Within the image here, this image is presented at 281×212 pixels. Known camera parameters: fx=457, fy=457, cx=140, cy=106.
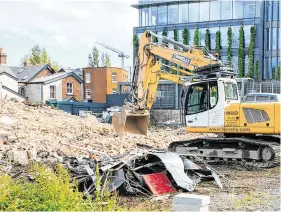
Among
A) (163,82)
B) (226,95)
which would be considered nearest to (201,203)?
(226,95)

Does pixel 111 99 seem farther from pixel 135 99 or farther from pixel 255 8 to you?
pixel 135 99

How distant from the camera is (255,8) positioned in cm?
3850

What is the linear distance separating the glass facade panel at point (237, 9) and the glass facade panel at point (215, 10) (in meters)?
1.41

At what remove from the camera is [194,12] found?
1612 inches

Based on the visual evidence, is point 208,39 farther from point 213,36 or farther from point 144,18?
point 144,18

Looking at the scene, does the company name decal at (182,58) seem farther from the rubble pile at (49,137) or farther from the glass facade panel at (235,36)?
the glass facade panel at (235,36)

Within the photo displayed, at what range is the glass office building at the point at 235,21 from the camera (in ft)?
127

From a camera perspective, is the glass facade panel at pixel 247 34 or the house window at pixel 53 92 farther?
the house window at pixel 53 92

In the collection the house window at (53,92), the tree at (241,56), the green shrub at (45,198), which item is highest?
the tree at (241,56)

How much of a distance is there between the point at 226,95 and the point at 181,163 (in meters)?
3.98

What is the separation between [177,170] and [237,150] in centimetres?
375

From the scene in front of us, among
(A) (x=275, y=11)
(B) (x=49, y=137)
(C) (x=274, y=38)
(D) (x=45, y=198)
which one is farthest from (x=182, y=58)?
(A) (x=275, y=11)

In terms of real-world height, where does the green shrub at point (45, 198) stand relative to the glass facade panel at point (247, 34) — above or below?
below

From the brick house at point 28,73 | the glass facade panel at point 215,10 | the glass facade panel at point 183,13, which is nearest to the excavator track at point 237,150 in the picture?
the glass facade panel at point 215,10
